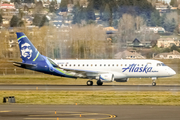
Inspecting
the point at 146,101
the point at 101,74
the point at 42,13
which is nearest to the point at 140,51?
the point at 42,13

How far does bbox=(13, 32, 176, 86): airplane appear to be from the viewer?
169 ft

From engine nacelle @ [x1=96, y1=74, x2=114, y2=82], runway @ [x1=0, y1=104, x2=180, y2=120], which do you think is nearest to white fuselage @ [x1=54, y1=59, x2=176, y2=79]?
engine nacelle @ [x1=96, y1=74, x2=114, y2=82]

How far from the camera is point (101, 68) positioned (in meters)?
52.4

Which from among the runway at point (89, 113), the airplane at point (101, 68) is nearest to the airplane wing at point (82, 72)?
the airplane at point (101, 68)

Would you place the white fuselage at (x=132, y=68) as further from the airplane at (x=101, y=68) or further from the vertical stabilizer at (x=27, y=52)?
the vertical stabilizer at (x=27, y=52)

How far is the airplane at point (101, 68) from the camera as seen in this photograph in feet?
169

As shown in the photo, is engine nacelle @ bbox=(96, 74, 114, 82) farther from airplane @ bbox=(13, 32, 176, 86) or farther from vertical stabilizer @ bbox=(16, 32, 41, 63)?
vertical stabilizer @ bbox=(16, 32, 41, 63)

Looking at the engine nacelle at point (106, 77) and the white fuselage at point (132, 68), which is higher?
the white fuselage at point (132, 68)

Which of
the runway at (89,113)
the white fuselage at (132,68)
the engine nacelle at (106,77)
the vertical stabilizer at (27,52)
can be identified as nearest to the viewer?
the runway at (89,113)

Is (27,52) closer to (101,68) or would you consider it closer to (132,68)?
(101,68)

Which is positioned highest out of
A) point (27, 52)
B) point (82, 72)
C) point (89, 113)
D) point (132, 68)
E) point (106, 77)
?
point (27, 52)

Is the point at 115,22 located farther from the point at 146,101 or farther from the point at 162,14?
the point at 146,101

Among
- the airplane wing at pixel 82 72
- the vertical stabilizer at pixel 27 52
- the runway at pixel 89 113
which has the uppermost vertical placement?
the vertical stabilizer at pixel 27 52

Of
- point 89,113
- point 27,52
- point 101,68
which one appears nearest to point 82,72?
point 101,68
